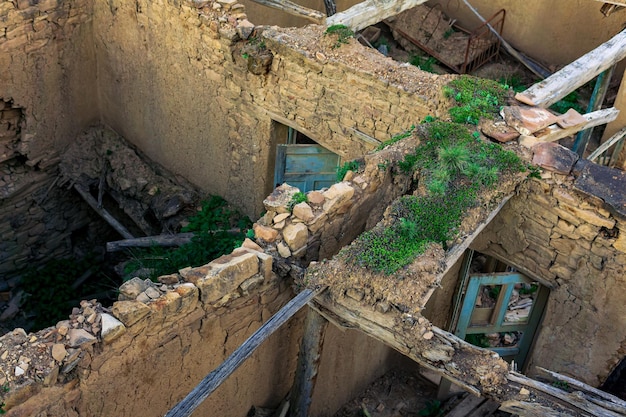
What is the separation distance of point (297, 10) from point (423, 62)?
11.3 ft

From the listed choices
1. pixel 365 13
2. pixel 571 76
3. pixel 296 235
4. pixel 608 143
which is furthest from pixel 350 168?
pixel 608 143

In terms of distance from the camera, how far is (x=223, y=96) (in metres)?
8.55

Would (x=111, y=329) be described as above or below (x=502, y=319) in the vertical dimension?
above

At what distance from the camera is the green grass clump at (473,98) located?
6664 millimetres

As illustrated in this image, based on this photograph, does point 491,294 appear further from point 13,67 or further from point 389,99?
point 13,67

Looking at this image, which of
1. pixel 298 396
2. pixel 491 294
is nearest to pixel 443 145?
pixel 298 396

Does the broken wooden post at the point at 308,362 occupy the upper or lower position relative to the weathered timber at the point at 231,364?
lower

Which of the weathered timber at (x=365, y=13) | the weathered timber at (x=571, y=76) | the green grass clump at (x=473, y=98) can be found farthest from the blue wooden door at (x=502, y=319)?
the weathered timber at (x=365, y=13)

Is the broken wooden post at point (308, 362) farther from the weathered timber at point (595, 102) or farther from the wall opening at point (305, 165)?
the weathered timber at point (595, 102)

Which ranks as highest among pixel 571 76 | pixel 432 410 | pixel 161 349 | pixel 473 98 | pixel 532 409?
pixel 571 76

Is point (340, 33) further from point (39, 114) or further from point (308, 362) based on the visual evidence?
point (39, 114)

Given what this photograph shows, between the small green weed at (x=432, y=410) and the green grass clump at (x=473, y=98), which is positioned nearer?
the green grass clump at (x=473, y=98)

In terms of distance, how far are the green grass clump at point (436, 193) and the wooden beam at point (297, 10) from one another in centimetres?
277

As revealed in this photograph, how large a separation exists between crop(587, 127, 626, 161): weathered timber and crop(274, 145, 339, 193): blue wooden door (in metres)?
3.41
